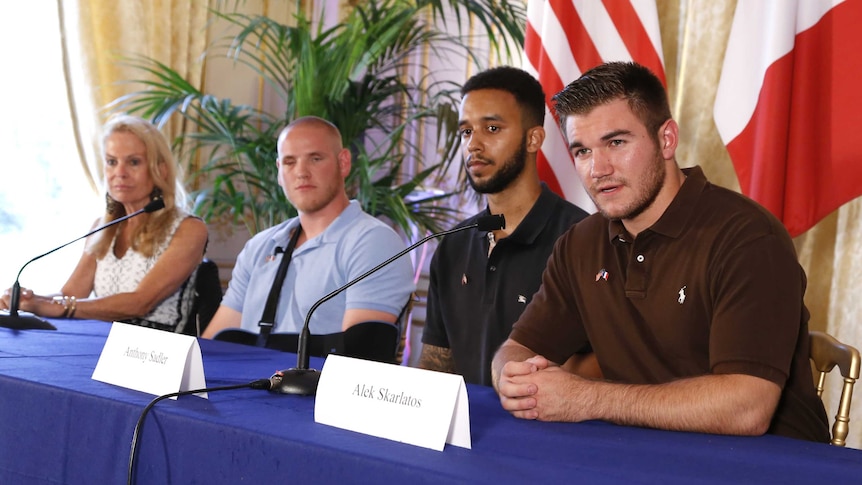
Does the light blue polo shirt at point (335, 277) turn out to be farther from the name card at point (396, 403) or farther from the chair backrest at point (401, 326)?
the name card at point (396, 403)

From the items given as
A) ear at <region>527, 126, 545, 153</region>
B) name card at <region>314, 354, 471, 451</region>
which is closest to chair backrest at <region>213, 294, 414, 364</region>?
ear at <region>527, 126, 545, 153</region>

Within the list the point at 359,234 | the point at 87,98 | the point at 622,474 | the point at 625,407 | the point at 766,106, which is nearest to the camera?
the point at 622,474

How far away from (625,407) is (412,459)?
465 millimetres

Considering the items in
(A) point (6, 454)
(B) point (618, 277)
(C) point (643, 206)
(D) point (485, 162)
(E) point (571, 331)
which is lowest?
(A) point (6, 454)

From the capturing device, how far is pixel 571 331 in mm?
1861

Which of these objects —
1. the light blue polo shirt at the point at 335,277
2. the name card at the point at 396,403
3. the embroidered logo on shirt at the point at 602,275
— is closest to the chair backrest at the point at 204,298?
the light blue polo shirt at the point at 335,277

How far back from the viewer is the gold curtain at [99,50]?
13.9 feet

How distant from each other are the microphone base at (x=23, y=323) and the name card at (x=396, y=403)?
1264 millimetres

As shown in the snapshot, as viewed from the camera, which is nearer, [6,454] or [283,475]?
[283,475]

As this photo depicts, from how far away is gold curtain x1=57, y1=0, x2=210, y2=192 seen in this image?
4250mm

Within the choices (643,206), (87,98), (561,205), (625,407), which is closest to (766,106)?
(561,205)

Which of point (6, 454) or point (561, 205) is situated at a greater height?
point (561, 205)

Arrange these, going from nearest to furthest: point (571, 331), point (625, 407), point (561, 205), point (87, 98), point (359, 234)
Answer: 1. point (625, 407)
2. point (571, 331)
3. point (561, 205)
4. point (359, 234)
5. point (87, 98)

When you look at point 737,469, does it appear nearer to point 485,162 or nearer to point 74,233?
point 485,162
